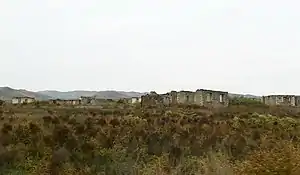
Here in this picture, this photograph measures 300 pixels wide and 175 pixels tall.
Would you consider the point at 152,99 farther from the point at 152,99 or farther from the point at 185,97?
the point at 185,97

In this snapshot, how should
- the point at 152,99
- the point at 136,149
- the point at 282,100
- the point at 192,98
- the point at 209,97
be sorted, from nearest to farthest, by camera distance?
the point at 136,149, the point at 152,99, the point at 209,97, the point at 192,98, the point at 282,100

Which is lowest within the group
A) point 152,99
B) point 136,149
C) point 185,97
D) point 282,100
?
point 136,149

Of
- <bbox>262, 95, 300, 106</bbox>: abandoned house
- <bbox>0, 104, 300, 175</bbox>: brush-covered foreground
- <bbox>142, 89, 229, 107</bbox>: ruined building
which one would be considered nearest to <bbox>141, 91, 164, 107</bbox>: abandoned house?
<bbox>142, 89, 229, 107</bbox>: ruined building

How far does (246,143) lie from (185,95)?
4673cm

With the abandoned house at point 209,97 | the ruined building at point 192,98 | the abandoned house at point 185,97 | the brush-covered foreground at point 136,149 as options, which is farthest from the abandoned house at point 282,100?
the brush-covered foreground at point 136,149

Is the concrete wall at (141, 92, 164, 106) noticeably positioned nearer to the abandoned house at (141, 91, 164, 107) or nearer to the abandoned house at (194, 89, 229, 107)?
the abandoned house at (141, 91, 164, 107)

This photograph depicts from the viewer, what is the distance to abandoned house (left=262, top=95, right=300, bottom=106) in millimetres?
71750

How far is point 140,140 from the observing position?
1991 centimetres

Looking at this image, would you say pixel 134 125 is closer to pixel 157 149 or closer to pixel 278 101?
pixel 157 149

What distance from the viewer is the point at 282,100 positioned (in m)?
74.3

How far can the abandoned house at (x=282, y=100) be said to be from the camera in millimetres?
71750

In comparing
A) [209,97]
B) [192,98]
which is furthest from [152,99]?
[209,97]

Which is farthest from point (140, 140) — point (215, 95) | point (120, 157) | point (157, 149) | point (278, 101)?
point (278, 101)

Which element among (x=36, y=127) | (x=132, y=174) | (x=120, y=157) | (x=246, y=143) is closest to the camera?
(x=132, y=174)
